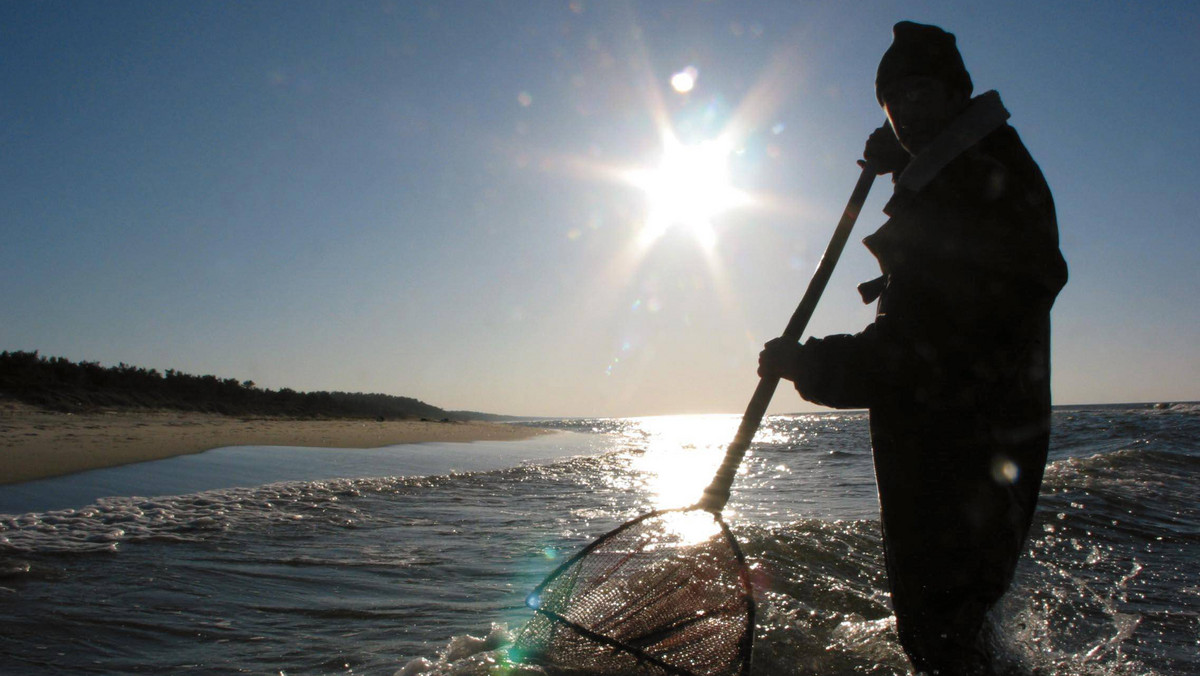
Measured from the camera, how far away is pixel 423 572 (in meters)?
4.82

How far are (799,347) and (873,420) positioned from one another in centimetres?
35

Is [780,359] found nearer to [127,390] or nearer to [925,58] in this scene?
[925,58]

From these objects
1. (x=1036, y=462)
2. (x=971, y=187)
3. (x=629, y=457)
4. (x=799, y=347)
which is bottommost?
(x=629, y=457)

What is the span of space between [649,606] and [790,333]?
1338 millimetres

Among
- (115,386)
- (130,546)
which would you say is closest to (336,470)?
(130,546)

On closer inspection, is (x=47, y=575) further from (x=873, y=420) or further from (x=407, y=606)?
(x=873, y=420)

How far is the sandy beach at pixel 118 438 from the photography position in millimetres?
8633

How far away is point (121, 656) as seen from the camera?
125 inches

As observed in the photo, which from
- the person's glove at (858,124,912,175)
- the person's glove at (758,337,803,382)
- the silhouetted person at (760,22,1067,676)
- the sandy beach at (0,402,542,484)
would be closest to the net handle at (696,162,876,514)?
the person's glove at (858,124,912,175)

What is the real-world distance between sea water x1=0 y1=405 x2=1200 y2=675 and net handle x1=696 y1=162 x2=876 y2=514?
1.04 m

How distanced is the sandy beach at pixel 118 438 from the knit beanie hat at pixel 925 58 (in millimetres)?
8952

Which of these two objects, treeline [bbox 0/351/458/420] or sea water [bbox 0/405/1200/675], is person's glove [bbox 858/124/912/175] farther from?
treeline [bbox 0/351/458/420]

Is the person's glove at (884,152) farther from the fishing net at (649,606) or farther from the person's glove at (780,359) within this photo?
the fishing net at (649,606)

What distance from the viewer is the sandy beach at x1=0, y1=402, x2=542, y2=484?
340 inches
